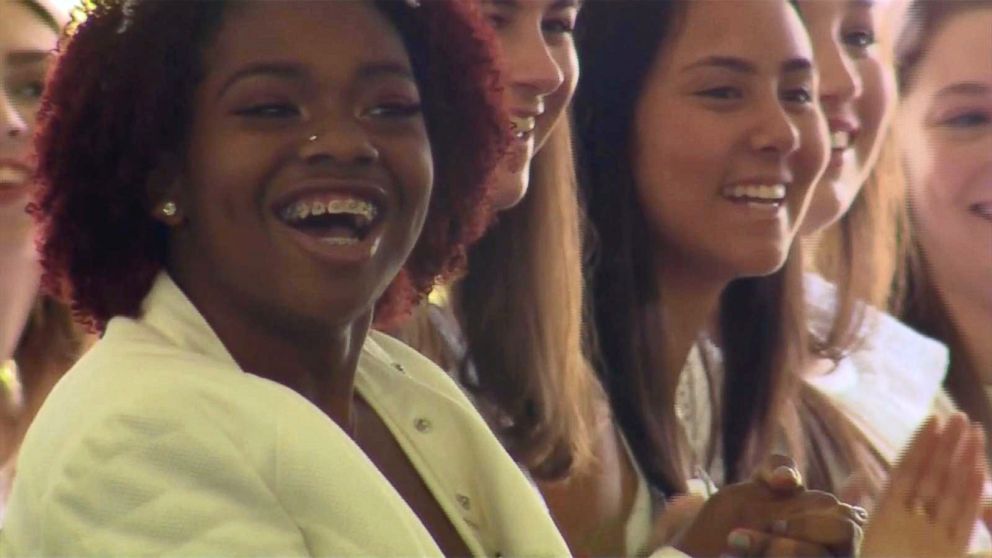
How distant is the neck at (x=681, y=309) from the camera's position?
3.51 ft

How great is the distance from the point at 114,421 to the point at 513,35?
0.44m

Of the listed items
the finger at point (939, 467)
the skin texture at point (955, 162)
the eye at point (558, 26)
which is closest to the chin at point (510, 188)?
the eye at point (558, 26)

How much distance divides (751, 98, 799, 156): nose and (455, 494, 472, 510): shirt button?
0.41m

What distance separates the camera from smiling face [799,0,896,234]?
3.81 feet

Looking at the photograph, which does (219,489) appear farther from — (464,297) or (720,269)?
(720,269)

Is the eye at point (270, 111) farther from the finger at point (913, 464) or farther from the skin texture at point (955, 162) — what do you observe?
the skin texture at point (955, 162)

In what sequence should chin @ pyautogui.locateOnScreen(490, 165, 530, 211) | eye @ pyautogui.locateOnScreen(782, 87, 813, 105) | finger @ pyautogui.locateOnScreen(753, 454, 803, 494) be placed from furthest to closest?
Answer: eye @ pyautogui.locateOnScreen(782, 87, 813, 105) < chin @ pyautogui.locateOnScreen(490, 165, 530, 211) < finger @ pyautogui.locateOnScreen(753, 454, 803, 494)

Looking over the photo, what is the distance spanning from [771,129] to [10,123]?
0.52 meters

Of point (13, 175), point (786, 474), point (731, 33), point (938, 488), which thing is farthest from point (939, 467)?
point (13, 175)

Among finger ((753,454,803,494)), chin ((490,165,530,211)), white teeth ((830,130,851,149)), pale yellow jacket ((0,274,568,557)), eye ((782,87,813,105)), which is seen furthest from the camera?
white teeth ((830,130,851,149))

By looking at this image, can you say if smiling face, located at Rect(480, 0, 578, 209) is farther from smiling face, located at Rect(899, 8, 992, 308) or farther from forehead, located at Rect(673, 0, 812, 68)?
smiling face, located at Rect(899, 8, 992, 308)

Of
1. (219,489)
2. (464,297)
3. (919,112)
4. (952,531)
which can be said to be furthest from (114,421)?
(919,112)

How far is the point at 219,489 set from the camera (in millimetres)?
Answer: 628

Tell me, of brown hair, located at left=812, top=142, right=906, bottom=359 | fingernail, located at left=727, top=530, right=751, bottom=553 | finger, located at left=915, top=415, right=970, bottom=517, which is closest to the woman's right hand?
finger, located at left=915, top=415, right=970, bottom=517
